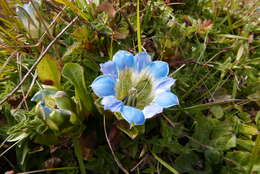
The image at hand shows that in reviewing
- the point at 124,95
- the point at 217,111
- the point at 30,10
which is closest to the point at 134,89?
the point at 124,95

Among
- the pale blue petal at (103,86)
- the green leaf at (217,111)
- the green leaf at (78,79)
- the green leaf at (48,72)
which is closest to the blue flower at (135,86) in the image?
the pale blue petal at (103,86)

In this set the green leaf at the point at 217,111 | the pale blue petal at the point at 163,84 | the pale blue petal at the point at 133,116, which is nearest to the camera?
the pale blue petal at the point at 133,116

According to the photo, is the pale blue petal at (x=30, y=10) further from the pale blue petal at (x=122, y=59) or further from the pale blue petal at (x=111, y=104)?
the pale blue petal at (x=111, y=104)

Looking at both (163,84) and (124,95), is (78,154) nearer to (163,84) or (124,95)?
(124,95)

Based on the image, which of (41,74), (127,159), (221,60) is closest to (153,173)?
(127,159)

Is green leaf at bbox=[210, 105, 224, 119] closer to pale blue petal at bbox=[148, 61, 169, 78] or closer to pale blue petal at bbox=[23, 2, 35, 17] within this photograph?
pale blue petal at bbox=[148, 61, 169, 78]

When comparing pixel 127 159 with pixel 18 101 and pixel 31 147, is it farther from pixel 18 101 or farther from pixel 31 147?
pixel 18 101

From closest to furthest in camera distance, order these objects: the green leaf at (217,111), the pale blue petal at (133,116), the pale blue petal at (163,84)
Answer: the pale blue petal at (133,116), the pale blue petal at (163,84), the green leaf at (217,111)

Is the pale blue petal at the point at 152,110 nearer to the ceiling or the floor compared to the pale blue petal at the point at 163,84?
nearer to the floor
